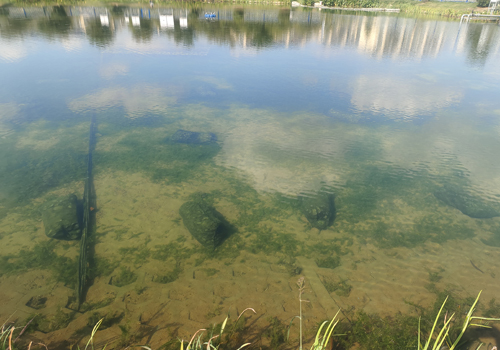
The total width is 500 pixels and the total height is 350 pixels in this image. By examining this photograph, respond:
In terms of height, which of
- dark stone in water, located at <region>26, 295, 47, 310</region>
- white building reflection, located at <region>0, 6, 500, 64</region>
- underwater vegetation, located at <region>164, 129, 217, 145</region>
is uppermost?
white building reflection, located at <region>0, 6, 500, 64</region>

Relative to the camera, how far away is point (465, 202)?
5.86 meters

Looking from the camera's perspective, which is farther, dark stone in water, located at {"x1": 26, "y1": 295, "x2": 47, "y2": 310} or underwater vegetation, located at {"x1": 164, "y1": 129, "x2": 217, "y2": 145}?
underwater vegetation, located at {"x1": 164, "y1": 129, "x2": 217, "y2": 145}

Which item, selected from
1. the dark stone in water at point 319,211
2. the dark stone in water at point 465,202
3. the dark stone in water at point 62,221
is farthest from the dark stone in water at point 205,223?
the dark stone in water at point 465,202

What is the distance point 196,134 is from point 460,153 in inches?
286

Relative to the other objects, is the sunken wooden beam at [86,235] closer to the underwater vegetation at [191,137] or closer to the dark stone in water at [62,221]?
the dark stone in water at [62,221]

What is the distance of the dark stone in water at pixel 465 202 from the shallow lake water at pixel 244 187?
40 millimetres

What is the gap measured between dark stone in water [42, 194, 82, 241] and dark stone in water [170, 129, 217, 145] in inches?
132

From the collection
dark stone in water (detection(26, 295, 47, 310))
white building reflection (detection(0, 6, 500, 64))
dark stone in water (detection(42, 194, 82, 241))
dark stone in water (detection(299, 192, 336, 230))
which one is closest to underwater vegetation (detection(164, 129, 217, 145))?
dark stone in water (detection(42, 194, 82, 241))

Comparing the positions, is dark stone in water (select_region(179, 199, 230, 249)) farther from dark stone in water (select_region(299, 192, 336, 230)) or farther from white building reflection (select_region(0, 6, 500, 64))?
white building reflection (select_region(0, 6, 500, 64))

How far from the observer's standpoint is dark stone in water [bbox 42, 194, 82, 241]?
481 centimetres

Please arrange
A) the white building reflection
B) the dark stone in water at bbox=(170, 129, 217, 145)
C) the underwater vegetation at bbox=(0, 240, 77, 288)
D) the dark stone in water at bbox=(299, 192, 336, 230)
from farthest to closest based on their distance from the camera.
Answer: the white building reflection
the dark stone in water at bbox=(170, 129, 217, 145)
the dark stone in water at bbox=(299, 192, 336, 230)
the underwater vegetation at bbox=(0, 240, 77, 288)

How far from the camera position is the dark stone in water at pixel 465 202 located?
222 inches

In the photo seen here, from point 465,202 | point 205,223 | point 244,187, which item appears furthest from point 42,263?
point 465,202

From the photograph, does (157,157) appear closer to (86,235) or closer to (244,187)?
(244,187)
